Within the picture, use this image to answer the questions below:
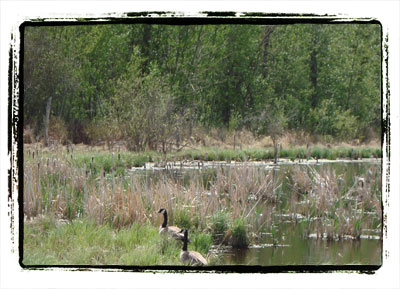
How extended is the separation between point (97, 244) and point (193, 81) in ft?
66.0

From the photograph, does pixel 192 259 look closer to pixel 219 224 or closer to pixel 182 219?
pixel 219 224

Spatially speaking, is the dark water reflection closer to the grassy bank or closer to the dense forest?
the grassy bank

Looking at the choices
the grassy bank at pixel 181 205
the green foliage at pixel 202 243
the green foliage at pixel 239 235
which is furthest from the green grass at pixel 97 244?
the green foliage at pixel 239 235

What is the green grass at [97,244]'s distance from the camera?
6.52 meters

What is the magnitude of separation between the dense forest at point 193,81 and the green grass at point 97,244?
33.0ft

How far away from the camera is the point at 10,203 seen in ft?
19.7

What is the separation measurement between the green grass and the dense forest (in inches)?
397

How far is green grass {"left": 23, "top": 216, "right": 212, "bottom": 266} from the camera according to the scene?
6.52 m

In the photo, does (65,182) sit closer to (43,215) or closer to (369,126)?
(43,215)

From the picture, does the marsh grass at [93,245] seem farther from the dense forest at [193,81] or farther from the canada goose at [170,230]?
the dense forest at [193,81]

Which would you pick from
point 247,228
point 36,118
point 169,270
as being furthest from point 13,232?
point 36,118

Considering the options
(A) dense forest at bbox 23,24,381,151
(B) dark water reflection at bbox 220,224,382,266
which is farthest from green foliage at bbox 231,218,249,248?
(A) dense forest at bbox 23,24,381,151

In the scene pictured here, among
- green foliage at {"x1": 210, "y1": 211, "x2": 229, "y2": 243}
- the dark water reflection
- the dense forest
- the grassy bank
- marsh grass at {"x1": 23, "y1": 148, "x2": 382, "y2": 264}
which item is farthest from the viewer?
the dense forest

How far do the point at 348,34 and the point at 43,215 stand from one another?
86.0 feet
